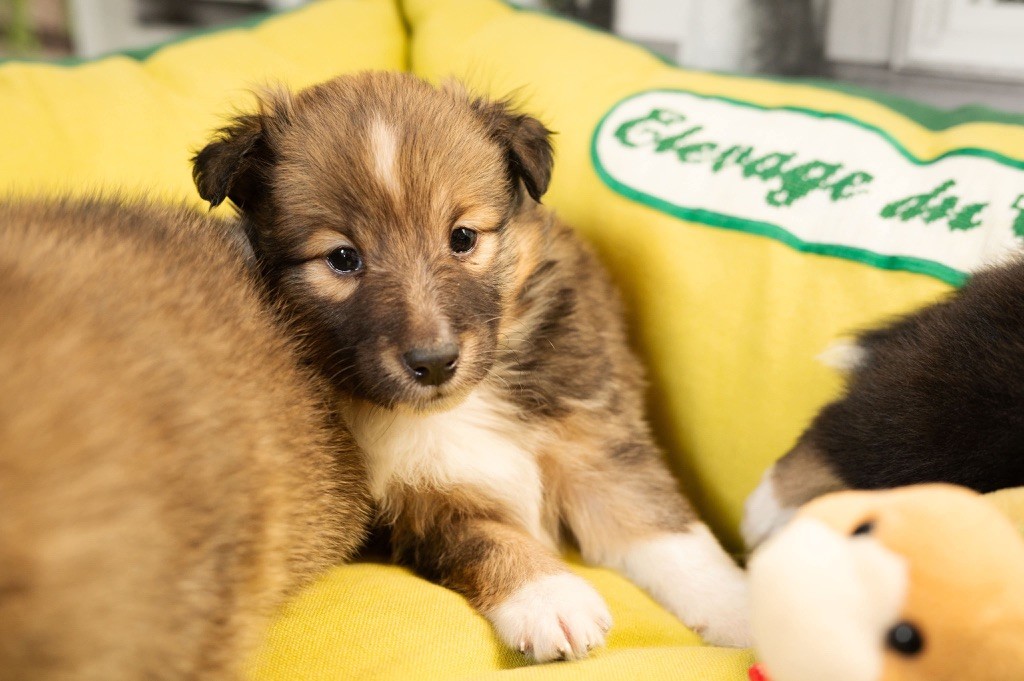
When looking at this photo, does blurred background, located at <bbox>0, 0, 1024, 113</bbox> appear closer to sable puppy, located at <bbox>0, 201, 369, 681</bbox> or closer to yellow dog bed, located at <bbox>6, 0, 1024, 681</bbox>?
yellow dog bed, located at <bbox>6, 0, 1024, 681</bbox>

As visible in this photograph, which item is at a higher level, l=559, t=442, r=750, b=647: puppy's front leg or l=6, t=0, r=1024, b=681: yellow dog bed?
l=6, t=0, r=1024, b=681: yellow dog bed

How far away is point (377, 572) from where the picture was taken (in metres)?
1.54

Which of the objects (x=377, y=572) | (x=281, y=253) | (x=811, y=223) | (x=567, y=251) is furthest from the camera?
(x=567, y=251)

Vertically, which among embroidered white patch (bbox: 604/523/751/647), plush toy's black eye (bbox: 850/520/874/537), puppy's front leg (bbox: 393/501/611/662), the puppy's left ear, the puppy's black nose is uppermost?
the puppy's left ear

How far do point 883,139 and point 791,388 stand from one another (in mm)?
552

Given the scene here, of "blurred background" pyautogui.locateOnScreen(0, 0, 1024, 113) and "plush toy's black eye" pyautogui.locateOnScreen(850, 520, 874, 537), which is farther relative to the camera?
"blurred background" pyautogui.locateOnScreen(0, 0, 1024, 113)

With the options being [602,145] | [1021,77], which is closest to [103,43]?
[602,145]

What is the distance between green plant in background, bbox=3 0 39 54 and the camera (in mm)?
3453

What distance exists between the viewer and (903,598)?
788 mm

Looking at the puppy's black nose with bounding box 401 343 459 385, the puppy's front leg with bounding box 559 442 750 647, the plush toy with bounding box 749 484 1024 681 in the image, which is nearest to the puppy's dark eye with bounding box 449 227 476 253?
the puppy's black nose with bounding box 401 343 459 385

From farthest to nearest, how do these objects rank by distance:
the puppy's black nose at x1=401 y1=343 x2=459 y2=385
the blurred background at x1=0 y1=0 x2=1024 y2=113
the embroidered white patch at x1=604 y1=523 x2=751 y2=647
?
the blurred background at x1=0 y1=0 x2=1024 y2=113
the embroidered white patch at x1=604 y1=523 x2=751 y2=647
the puppy's black nose at x1=401 y1=343 x2=459 y2=385

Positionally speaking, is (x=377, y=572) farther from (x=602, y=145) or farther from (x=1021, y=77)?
(x=1021, y=77)

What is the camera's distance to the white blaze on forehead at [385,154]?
1598 mm

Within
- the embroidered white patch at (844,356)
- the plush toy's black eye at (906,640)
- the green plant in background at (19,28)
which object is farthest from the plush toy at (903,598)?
the green plant in background at (19,28)
